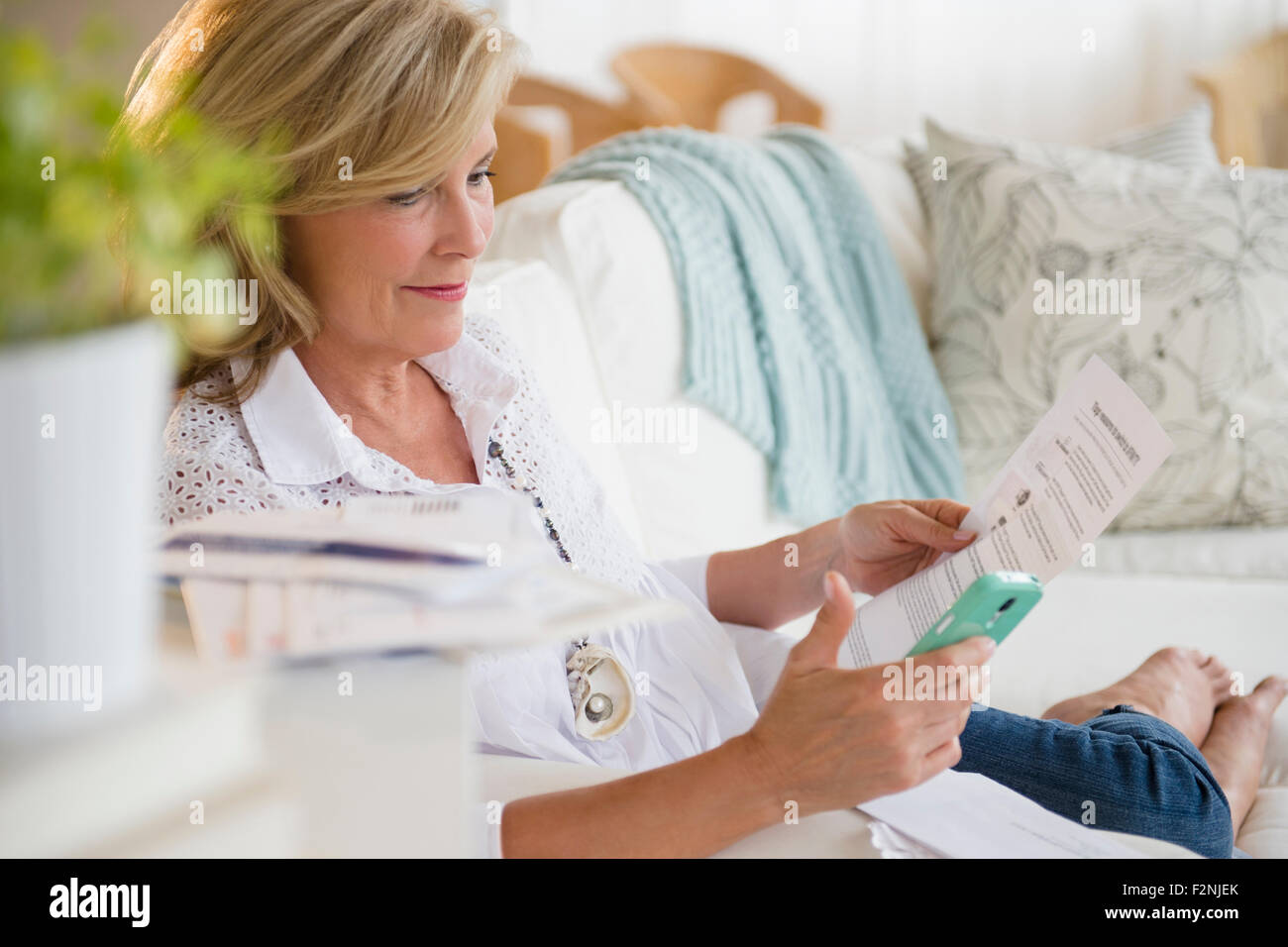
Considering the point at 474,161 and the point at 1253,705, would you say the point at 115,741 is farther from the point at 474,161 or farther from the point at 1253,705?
the point at 1253,705

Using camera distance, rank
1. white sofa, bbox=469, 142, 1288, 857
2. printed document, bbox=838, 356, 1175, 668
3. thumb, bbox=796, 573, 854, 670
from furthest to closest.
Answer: white sofa, bbox=469, 142, 1288, 857
printed document, bbox=838, 356, 1175, 668
thumb, bbox=796, 573, 854, 670

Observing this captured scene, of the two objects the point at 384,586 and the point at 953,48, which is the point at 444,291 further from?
the point at 953,48

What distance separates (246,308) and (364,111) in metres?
0.20

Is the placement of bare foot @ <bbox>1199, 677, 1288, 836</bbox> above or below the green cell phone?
below

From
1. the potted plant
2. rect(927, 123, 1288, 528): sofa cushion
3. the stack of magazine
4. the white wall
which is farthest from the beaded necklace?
the white wall

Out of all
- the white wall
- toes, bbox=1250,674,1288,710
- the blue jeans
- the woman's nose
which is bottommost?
the blue jeans

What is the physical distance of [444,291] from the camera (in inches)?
44.0

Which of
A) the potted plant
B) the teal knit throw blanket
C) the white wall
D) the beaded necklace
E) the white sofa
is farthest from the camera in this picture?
the white wall

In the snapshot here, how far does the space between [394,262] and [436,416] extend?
0.18 m

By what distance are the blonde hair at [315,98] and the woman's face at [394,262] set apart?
0.02 metres

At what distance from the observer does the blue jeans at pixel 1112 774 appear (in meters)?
1.06

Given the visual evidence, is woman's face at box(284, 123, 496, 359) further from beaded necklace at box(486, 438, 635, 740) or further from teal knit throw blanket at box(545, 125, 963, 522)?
teal knit throw blanket at box(545, 125, 963, 522)

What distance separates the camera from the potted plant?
1.27 ft
